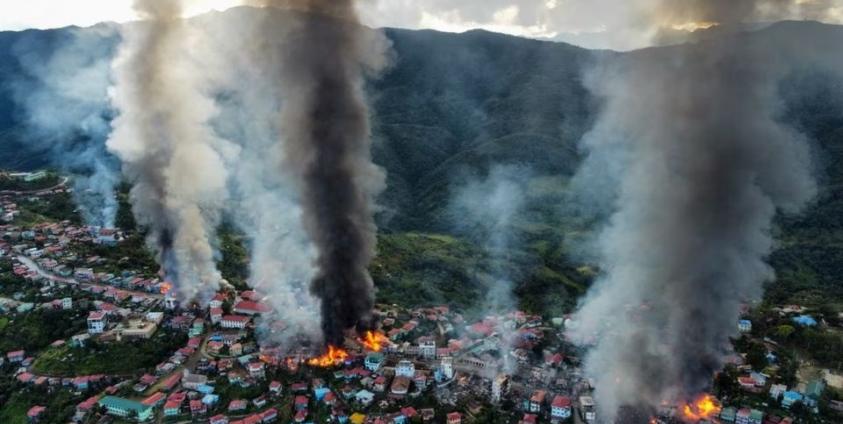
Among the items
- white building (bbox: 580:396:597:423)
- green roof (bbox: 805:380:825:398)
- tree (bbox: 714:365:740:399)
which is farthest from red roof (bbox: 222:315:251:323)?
green roof (bbox: 805:380:825:398)

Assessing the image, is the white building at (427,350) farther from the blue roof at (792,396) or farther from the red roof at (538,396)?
the blue roof at (792,396)

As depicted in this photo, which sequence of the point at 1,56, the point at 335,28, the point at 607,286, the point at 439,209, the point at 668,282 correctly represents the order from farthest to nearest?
1. the point at 1,56
2. the point at 439,209
3. the point at 607,286
4. the point at 335,28
5. the point at 668,282

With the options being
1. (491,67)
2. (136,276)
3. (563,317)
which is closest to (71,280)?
(136,276)

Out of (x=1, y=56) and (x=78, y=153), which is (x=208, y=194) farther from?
(x=1, y=56)

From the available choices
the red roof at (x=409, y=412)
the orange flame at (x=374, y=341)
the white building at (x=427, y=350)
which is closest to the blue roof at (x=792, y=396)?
the white building at (x=427, y=350)

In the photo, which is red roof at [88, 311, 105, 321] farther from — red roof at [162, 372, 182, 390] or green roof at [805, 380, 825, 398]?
green roof at [805, 380, 825, 398]

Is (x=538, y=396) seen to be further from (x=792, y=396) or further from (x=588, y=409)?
(x=792, y=396)

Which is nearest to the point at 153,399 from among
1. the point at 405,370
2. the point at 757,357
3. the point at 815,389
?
the point at 405,370

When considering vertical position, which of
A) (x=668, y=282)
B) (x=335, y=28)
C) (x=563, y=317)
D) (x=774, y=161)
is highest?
(x=335, y=28)
